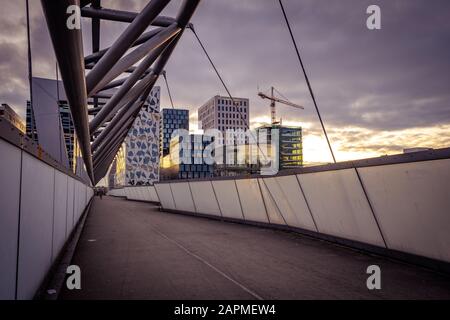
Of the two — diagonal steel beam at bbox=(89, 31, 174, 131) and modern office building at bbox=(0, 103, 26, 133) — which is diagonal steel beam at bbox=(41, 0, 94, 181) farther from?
diagonal steel beam at bbox=(89, 31, 174, 131)

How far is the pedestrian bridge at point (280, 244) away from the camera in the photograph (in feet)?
12.7

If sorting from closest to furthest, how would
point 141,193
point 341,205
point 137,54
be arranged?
point 137,54 → point 341,205 → point 141,193

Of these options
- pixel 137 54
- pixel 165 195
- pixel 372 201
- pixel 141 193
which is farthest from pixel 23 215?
pixel 141 193

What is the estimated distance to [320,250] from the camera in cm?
861

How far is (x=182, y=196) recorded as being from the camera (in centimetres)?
2319

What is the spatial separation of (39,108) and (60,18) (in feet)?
41.1

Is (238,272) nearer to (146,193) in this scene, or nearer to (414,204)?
(414,204)

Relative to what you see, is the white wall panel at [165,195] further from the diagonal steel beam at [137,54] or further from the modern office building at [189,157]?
the modern office building at [189,157]

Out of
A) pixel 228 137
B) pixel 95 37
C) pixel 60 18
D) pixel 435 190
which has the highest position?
pixel 228 137

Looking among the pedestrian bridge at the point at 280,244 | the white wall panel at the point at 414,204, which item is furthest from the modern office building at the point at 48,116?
the white wall panel at the point at 414,204

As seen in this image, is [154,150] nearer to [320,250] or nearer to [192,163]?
[192,163]

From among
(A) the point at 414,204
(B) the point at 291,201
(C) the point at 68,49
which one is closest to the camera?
(C) the point at 68,49

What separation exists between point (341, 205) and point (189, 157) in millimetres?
139347

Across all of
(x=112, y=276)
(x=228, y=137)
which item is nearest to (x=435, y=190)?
(x=112, y=276)
